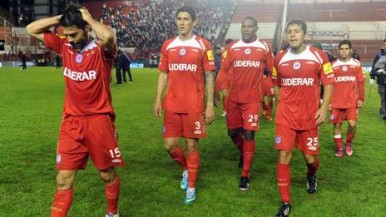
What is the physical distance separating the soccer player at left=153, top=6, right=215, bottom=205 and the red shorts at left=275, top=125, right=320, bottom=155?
0.92m

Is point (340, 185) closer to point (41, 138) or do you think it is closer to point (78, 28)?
point (78, 28)

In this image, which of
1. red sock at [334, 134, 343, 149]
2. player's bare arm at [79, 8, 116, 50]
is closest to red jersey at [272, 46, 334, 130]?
player's bare arm at [79, 8, 116, 50]

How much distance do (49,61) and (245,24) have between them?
4735 cm

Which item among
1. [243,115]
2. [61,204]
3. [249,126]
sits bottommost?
[61,204]

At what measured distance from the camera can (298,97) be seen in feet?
19.2

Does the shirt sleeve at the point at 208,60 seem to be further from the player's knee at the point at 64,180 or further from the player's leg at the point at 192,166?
the player's knee at the point at 64,180

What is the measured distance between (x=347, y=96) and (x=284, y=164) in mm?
3754

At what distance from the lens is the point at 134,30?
173 ft

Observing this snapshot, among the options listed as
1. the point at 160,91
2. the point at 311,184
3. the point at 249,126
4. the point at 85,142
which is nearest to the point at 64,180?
the point at 85,142

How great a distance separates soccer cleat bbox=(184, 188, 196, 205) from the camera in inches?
234

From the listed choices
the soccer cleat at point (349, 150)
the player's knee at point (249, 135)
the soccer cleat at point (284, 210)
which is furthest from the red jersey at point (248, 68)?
the soccer cleat at point (349, 150)

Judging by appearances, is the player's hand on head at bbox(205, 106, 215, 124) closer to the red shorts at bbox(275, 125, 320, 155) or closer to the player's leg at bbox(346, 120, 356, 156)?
the red shorts at bbox(275, 125, 320, 155)

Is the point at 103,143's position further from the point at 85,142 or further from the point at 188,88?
the point at 188,88

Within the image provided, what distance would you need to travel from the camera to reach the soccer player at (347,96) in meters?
8.82
